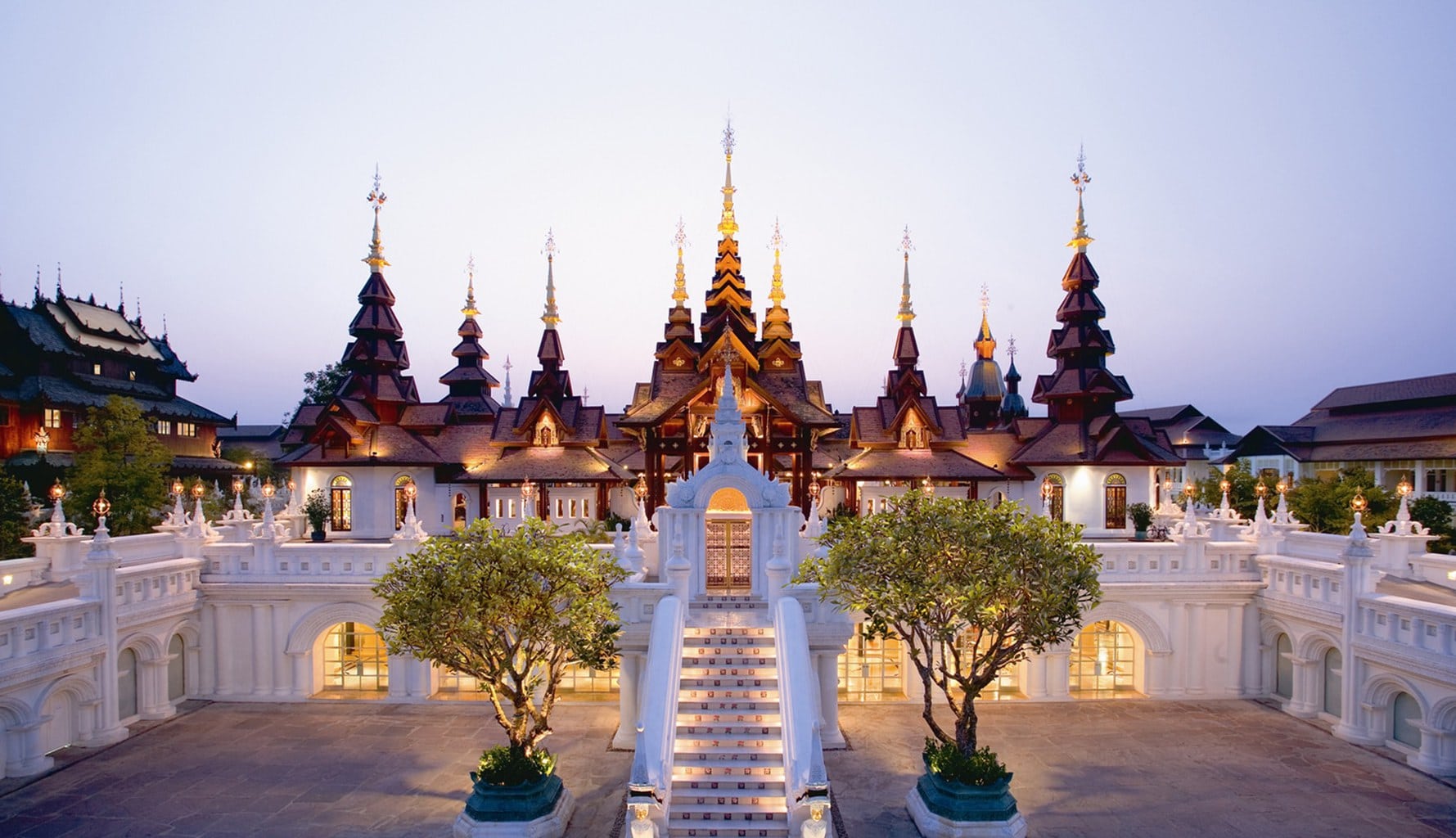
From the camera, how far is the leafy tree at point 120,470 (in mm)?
30406

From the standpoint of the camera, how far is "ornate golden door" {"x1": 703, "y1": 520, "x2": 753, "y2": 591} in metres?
20.9

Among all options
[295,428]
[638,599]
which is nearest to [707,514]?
[638,599]

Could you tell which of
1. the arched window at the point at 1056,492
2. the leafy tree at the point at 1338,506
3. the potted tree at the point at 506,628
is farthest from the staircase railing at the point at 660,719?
the leafy tree at the point at 1338,506

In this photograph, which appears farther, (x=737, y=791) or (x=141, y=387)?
(x=141, y=387)

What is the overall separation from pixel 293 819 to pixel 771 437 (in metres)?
21.2

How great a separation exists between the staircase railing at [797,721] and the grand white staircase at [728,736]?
1.28 ft

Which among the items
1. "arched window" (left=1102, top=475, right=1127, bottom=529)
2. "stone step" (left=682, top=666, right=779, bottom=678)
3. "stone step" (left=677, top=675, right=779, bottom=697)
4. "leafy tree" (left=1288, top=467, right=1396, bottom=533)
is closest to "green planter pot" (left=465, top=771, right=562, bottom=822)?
"stone step" (left=677, top=675, right=779, bottom=697)

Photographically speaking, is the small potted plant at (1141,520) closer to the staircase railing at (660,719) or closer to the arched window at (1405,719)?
the arched window at (1405,719)

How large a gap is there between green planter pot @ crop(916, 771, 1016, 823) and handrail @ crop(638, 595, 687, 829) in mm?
4916

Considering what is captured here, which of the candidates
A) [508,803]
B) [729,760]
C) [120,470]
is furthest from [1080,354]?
[120,470]

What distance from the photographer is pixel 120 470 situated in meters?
31.3

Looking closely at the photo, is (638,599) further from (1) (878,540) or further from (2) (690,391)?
(2) (690,391)

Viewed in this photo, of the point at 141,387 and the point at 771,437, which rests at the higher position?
the point at 141,387

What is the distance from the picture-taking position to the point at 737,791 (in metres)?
13.9
